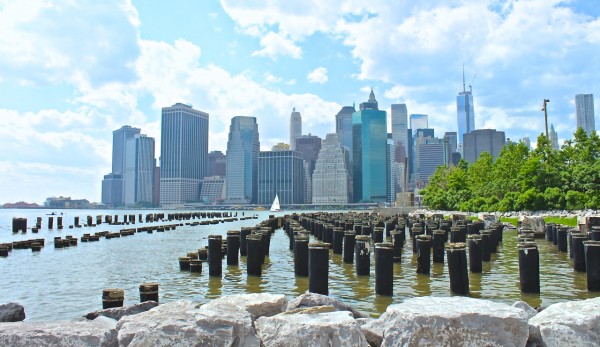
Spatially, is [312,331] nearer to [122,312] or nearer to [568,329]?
[568,329]

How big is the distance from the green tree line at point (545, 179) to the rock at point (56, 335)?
44.3 metres

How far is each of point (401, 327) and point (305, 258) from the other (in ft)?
36.7

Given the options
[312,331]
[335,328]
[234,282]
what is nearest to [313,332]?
[312,331]

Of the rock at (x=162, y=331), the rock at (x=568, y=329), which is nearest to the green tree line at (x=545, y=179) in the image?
the rock at (x=568, y=329)

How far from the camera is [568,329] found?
266 inches

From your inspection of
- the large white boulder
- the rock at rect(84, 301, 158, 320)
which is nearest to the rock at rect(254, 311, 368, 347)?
the large white boulder

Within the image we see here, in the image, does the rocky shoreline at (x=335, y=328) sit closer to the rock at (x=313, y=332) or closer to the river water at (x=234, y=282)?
the rock at (x=313, y=332)

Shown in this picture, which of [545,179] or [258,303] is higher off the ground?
[545,179]

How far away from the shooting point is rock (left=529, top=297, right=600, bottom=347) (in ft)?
21.9

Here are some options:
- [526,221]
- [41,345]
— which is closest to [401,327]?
[41,345]

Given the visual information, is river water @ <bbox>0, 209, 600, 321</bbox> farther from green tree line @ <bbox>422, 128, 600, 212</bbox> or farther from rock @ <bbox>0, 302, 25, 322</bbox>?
green tree line @ <bbox>422, 128, 600, 212</bbox>

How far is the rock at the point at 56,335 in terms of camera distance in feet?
20.8

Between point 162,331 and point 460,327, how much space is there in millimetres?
3848

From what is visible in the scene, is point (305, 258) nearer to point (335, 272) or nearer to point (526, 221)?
point (335, 272)
